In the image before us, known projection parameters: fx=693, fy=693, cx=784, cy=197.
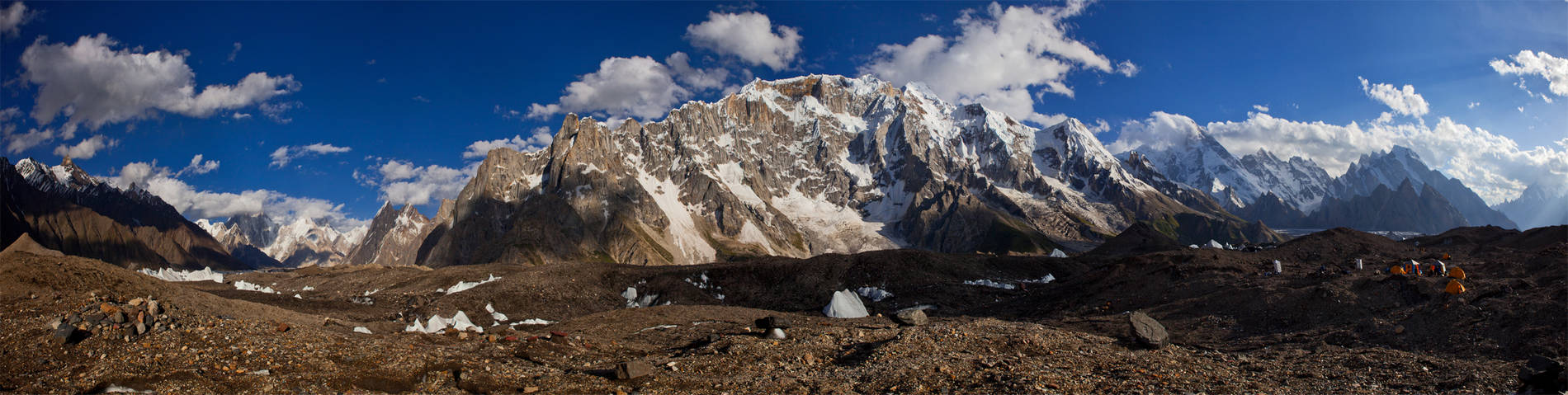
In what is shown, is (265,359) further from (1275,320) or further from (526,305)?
(1275,320)

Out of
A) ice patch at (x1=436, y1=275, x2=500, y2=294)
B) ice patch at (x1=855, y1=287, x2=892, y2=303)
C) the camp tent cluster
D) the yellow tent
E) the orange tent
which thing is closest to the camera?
the orange tent

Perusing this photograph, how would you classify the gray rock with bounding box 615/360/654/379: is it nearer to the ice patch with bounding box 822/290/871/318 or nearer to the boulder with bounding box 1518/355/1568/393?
the boulder with bounding box 1518/355/1568/393

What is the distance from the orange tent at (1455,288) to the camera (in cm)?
2738

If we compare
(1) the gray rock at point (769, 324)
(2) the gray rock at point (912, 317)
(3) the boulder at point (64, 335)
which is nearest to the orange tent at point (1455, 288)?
(2) the gray rock at point (912, 317)

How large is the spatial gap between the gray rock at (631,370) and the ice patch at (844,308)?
21.1 meters

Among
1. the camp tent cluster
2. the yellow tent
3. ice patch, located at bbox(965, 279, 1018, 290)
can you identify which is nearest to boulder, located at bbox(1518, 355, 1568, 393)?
the camp tent cluster

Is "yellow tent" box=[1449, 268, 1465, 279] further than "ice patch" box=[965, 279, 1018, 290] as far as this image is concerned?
No

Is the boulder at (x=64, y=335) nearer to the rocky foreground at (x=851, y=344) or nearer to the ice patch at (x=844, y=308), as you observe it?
the rocky foreground at (x=851, y=344)

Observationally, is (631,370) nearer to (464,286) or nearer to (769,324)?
(769,324)

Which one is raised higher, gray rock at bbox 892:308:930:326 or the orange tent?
the orange tent

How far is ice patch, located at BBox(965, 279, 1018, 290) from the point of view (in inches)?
2064

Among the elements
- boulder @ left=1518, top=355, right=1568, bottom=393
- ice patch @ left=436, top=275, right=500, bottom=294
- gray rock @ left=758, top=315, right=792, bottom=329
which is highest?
ice patch @ left=436, top=275, right=500, bottom=294

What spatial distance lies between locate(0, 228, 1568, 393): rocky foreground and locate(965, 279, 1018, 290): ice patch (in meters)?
9.84

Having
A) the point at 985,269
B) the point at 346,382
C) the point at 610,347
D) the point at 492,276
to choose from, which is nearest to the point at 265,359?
the point at 346,382
